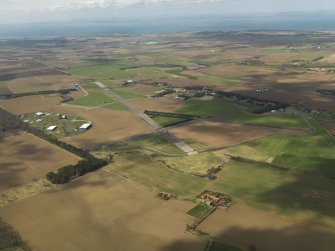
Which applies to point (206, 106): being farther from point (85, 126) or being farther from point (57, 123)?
point (57, 123)

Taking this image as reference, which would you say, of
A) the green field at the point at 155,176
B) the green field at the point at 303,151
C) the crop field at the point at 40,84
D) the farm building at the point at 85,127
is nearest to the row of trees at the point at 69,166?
the green field at the point at 155,176

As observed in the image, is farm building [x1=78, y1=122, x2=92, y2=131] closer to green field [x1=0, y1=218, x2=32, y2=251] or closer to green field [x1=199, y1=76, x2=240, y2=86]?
green field [x1=0, y1=218, x2=32, y2=251]

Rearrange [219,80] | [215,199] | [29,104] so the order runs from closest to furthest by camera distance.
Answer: [215,199] → [29,104] → [219,80]

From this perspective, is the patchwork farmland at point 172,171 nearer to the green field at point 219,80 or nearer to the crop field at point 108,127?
the crop field at point 108,127

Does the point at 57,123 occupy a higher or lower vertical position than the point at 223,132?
lower

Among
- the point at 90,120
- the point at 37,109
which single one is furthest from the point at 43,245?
the point at 37,109

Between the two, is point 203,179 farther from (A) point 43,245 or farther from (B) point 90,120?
(B) point 90,120

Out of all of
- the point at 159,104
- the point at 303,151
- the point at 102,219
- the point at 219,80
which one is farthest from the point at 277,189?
the point at 219,80

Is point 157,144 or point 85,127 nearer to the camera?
point 157,144
